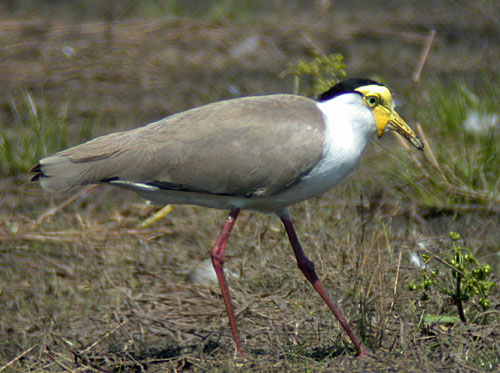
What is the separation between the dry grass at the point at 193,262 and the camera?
335 cm

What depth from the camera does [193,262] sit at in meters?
4.52

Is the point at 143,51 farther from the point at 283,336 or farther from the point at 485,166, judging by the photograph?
the point at 283,336

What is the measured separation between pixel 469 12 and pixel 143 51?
3.57 m

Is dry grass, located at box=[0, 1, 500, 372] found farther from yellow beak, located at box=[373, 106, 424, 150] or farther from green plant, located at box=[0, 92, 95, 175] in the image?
yellow beak, located at box=[373, 106, 424, 150]

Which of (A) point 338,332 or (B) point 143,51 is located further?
(B) point 143,51

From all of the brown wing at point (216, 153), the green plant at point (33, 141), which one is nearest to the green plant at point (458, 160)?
the brown wing at point (216, 153)

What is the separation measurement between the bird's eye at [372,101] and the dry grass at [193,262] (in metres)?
0.42

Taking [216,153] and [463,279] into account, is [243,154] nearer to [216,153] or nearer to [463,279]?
[216,153]

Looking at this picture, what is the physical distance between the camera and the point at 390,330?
11.3ft

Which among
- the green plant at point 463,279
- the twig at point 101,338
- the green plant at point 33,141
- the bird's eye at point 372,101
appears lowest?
the green plant at point 33,141

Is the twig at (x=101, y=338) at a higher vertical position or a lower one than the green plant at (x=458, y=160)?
lower

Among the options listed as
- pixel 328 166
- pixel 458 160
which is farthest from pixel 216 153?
pixel 458 160

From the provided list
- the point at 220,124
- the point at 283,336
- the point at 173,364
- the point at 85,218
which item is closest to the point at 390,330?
the point at 283,336

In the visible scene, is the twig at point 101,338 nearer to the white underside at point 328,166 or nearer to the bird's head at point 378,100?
the white underside at point 328,166
